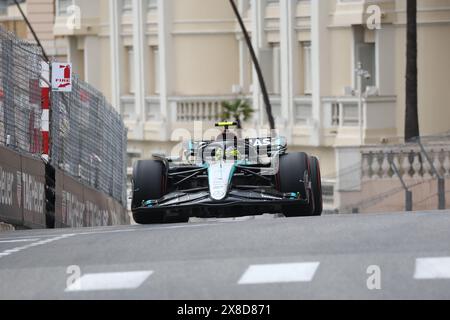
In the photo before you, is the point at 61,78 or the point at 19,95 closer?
the point at 19,95

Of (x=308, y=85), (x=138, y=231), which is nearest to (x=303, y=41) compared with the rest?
(x=308, y=85)

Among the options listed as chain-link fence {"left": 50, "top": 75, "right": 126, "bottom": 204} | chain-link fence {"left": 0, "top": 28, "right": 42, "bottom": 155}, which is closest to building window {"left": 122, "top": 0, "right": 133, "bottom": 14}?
chain-link fence {"left": 50, "top": 75, "right": 126, "bottom": 204}

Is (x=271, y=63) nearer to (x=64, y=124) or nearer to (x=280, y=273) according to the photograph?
(x=64, y=124)

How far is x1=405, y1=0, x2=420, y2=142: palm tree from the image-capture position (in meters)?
46.0

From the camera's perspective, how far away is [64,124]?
31.2 meters

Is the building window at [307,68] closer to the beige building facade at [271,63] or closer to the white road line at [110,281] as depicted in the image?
the beige building facade at [271,63]

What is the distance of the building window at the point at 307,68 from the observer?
54991mm

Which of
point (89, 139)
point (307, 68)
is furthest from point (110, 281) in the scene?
point (307, 68)

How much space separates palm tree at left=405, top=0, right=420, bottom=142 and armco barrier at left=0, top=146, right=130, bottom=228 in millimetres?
14078

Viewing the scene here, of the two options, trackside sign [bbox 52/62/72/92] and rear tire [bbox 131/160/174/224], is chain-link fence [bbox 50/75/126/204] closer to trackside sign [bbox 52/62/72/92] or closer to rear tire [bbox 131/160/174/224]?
trackside sign [bbox 52/62/72/92]

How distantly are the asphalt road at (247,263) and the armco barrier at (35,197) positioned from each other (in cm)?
576

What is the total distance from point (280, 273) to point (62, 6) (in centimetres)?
5574

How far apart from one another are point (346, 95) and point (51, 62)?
78.0 ft
